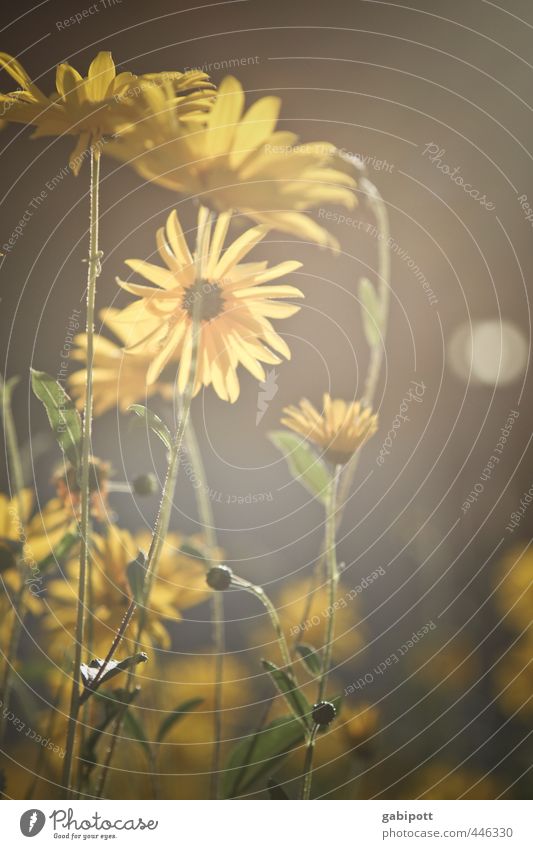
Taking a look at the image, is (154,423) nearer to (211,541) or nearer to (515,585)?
(211,541)

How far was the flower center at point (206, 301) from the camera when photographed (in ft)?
1.49

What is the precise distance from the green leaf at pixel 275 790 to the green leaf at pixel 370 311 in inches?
12.6

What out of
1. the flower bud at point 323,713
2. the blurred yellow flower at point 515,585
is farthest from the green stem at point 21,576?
the blurred yellow flower at point 515,585

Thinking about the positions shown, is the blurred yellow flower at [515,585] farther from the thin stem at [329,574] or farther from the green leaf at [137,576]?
the green leaf at [137,576]

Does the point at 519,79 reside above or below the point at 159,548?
above

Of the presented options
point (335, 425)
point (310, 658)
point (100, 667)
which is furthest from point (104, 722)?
point (335, 425)

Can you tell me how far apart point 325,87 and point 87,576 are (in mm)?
406

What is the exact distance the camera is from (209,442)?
51 cm

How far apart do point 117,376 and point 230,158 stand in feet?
0.54

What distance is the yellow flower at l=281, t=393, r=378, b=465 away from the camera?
0.48 metres

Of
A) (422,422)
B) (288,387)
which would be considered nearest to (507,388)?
(422,422)

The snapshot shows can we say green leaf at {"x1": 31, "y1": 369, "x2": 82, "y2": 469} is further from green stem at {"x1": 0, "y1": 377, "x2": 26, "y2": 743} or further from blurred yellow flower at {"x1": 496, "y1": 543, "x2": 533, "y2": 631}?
blurred yellow flower at {"x1": 496, "y1": 543, "x2": 533, "y2": 631}

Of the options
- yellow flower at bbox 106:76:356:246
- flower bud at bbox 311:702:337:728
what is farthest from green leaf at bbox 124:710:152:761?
yellow flower at bbox 106:76:356:246
